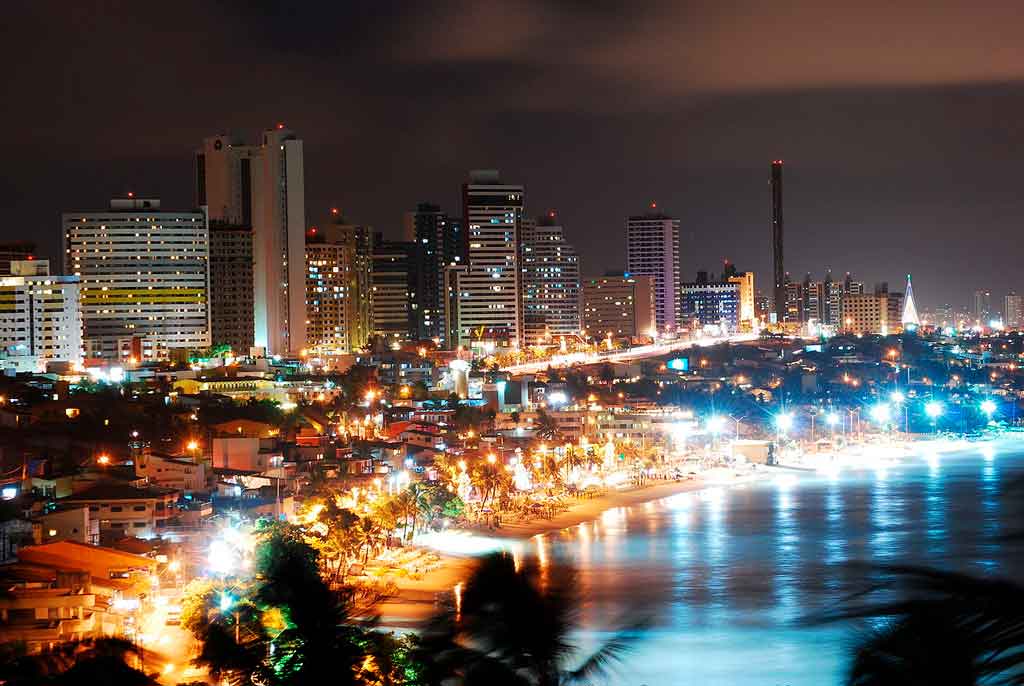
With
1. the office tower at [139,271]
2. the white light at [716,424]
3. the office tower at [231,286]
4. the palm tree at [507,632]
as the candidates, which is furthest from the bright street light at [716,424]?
the palm tree at [507,632]

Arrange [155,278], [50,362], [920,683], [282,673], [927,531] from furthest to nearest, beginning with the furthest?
[155,278]
[50,362]
[927,531]
[282,673]
[920,683]

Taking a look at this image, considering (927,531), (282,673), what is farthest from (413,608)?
(927,531)

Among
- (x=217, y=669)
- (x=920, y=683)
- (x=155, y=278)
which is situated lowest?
(x=217, y=669)

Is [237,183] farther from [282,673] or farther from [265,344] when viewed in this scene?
[282,673]

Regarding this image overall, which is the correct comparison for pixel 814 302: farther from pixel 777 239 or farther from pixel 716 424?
pixel 716 424

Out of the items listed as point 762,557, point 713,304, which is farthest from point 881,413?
point 713,304

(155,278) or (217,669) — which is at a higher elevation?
(155,278)
